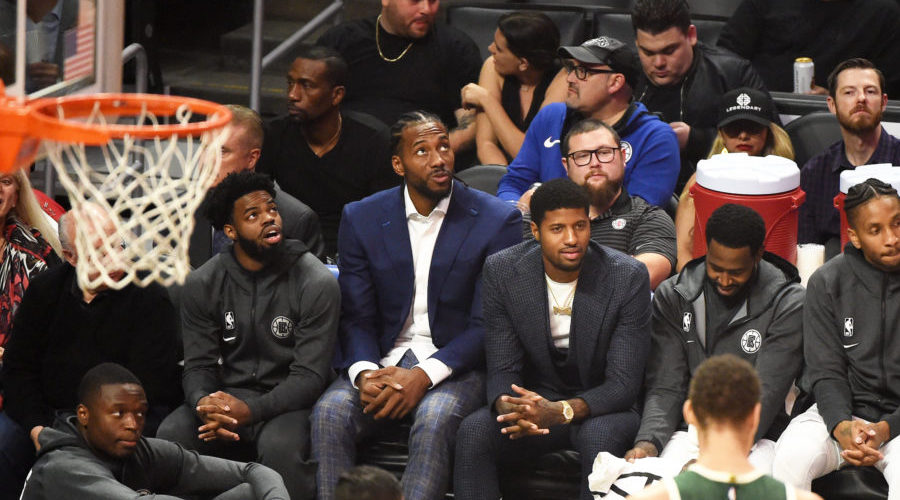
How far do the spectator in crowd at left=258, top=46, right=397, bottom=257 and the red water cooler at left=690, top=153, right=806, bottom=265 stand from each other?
5.42 feet

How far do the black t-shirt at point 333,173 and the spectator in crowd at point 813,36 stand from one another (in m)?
2.18

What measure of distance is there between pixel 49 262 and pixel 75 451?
125 centimetres

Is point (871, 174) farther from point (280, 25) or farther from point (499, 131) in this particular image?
point (280, 25)

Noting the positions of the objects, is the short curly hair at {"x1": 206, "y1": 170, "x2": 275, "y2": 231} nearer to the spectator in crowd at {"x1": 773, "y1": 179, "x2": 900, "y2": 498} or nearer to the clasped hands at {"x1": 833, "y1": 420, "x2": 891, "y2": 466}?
the spectator in crowd at {"x1": 773, "y1": 179, "x2": 900, "y2": 498}

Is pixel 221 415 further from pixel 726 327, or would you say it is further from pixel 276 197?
pixel 726 327

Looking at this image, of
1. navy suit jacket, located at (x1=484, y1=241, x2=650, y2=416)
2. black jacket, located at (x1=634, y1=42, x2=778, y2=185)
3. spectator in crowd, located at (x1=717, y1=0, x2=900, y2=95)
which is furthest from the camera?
spectator in crowd, located at (x1=717, y1=0, x2=900, y2=95)

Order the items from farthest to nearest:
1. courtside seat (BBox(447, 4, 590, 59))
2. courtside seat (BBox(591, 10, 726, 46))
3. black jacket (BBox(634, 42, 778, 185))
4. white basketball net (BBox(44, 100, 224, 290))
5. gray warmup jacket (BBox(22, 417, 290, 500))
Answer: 1. courtside seat (BBox(447, 4, 590, 59))
2. courtside seat (BBox(591, 10, 726, 46))
3. black jacket (BBox(634, 42, 778, 185))
4. gray warmup jacket (BBox(22, 417, 290, 500))
5. white basketball net (BBox(44, 100, 224, 290))

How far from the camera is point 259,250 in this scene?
18.1 feet

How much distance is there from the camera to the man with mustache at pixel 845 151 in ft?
19.8

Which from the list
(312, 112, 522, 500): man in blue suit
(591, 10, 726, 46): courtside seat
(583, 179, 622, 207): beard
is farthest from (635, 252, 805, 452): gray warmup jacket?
(591, 10, 726, 46): courtside seat

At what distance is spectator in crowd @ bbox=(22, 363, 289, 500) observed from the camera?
4824mm

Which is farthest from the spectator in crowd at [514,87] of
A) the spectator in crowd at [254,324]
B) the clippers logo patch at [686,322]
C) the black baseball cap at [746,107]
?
the clippers logo patch at [686,322]

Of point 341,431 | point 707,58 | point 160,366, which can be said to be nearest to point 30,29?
point 160,366

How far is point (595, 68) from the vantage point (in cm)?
625
